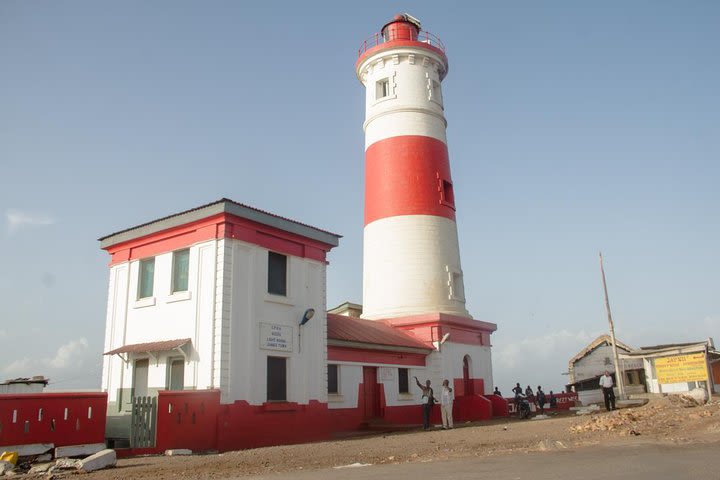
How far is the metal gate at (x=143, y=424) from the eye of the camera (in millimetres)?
13766

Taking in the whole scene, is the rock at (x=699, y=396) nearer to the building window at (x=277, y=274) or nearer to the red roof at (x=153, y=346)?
the building window at (x=277, y=274)

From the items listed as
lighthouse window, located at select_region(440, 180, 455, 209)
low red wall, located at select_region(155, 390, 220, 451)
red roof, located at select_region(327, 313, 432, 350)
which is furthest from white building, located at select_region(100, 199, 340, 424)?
lighthouse window, located at select_region(440, 180, 455, 209)

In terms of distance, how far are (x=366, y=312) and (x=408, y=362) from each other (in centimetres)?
406

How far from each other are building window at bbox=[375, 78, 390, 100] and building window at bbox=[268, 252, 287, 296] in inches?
461

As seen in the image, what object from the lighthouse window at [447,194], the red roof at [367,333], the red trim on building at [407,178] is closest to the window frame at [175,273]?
the red roof at [367,333]

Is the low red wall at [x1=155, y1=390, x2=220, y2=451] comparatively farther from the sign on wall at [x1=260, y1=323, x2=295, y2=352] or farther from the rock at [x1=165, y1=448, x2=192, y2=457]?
the sign on wall at [x1=260, y1=323, x2=295, y2=352]

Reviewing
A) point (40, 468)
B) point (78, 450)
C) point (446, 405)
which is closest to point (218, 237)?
point (78, 450)

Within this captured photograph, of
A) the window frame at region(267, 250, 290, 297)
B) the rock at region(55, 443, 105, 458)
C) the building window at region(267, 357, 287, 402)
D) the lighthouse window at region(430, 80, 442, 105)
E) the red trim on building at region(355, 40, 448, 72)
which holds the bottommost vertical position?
the rock at region(55, 443, 105, 458)

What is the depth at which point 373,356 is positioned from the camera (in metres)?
20.9

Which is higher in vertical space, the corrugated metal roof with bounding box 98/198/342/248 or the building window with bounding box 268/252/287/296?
the corrugated metal roof with bounding box 98/198/342/248

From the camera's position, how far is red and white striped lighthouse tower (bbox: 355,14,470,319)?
24.7m

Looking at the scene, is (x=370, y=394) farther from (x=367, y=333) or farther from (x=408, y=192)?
(x=408, y=192)

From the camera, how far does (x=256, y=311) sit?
1642cm

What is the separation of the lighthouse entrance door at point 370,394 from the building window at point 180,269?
6962 millimetres
